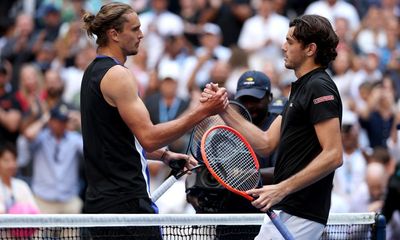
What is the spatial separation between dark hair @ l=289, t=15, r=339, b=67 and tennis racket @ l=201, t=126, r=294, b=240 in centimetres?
73

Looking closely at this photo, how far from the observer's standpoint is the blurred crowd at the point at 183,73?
12336mm

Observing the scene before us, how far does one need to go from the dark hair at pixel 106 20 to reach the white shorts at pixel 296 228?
1.63 metres

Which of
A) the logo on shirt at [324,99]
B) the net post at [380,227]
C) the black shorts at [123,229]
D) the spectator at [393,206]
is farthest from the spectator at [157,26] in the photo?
the logo on shirt at [324,99]

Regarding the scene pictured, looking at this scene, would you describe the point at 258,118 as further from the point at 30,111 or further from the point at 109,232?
the point at 30,111

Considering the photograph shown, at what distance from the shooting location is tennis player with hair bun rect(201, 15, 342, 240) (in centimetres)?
618

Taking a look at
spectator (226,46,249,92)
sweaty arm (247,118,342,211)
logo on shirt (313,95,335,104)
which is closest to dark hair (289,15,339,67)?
logo on shirt (313,95,335,104)

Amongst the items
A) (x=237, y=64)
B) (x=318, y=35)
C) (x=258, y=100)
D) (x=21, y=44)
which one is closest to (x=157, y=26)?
(x=21, y=44)

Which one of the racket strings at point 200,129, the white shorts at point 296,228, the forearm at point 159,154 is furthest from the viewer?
the forearm at point 159,154

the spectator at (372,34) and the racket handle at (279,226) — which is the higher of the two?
the racket handle at (279,226)

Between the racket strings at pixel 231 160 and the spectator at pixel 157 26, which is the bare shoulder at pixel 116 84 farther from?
the spectator at pixel 157 26

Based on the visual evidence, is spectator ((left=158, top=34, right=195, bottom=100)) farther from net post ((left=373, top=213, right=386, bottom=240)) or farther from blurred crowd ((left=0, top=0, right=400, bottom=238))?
net post ((left=373, top=213, right=386, bottom=240))

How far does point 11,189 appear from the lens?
439 inches

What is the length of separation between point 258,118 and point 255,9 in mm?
8560

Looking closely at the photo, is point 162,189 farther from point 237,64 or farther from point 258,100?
point 237,64
